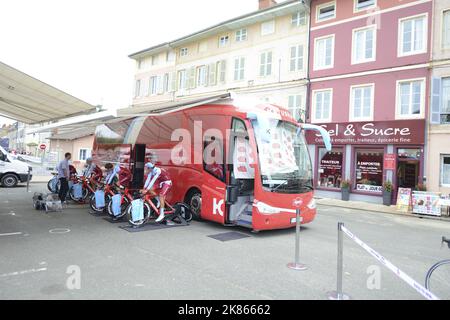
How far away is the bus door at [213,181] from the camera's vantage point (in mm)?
8156

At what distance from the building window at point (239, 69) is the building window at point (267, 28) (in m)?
2.21

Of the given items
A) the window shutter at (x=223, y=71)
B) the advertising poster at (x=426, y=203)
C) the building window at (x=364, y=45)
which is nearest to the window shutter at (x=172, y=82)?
the window shutter at (x=223, y=71)

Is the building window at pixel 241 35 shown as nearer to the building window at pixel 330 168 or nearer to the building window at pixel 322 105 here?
the building window at pixel 322 105

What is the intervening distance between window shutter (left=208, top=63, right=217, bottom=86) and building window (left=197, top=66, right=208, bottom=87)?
0.42 metres

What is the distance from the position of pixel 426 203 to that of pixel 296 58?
1151cm

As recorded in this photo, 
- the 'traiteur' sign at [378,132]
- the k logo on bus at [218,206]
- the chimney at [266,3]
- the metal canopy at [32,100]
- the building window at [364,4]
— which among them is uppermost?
the chimney at [266,3]

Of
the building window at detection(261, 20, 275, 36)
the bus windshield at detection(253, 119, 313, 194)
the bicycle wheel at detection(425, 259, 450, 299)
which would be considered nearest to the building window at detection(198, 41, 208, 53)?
the building window at detection(261, 20, 275, 36)

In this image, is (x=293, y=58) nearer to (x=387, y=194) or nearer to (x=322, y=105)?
(x=322, y=105)

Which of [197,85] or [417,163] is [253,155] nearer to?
[417,163]

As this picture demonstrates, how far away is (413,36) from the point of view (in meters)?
17.1

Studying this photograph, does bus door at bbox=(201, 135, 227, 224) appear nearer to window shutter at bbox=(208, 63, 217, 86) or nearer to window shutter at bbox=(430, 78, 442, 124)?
window shutter at bbox=(430, 78, 442, 124)

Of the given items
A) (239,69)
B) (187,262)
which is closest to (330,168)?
(239,69)
